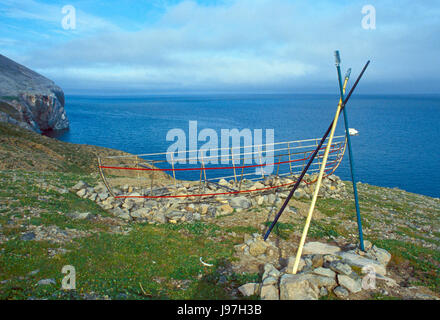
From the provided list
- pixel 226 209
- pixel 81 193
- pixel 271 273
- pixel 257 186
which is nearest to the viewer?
pixel 271 273

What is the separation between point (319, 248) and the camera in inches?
455

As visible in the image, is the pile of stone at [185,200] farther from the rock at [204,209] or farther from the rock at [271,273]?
the rock at [271,273]

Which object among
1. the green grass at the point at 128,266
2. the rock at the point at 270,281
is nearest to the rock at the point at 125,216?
the green grass at the point at 128,266

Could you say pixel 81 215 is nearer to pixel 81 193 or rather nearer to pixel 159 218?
pixel 81 193

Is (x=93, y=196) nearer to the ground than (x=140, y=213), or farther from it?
farther from it

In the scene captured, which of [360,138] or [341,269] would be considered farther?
[360,138]

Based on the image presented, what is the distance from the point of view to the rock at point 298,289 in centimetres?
791

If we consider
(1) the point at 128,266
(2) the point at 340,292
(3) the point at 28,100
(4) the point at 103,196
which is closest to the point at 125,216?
(4) the point at 103,196

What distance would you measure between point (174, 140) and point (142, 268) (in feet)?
230

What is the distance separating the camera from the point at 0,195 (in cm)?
1339

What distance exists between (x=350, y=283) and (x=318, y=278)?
39.1 inches
